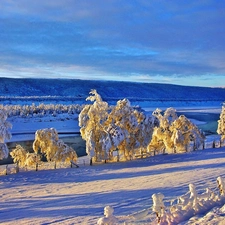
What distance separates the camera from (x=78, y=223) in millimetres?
10094

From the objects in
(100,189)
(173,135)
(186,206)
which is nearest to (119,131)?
(173,135)

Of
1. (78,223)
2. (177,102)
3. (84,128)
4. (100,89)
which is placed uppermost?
(100,89)

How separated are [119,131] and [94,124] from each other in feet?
6.95

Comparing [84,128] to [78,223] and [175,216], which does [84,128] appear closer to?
[78,223]

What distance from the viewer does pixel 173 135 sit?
91.0 ft

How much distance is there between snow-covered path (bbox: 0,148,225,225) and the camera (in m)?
11.3

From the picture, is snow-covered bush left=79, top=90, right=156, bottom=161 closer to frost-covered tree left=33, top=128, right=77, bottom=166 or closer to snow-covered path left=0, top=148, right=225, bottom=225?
snow-covered path left=0, top=148, right=225, bottom=225

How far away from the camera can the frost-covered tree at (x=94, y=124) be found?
2328 centimetres

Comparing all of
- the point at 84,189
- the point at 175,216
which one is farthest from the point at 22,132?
the point at 175,216

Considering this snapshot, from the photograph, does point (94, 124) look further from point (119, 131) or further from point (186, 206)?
point (186, 206)

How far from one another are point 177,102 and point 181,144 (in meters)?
119

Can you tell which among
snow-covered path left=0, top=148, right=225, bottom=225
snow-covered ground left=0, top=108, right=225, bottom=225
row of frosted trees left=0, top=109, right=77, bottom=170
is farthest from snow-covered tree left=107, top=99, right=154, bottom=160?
row of frosted trees left=0, top=109, right=77, bottom=170

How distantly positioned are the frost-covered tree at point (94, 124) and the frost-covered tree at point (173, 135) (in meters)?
5.85

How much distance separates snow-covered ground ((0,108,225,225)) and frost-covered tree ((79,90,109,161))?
4.47 feet
